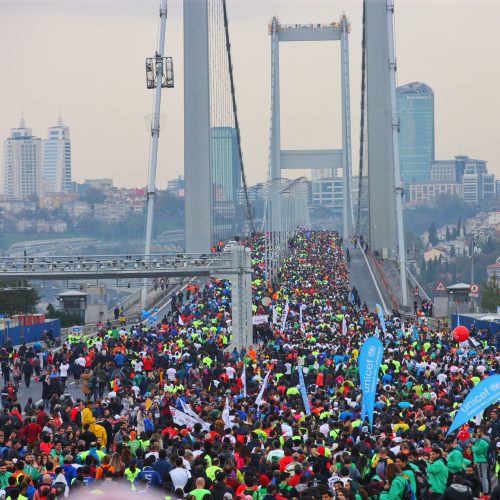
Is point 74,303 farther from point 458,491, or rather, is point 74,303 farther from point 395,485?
point 458,491

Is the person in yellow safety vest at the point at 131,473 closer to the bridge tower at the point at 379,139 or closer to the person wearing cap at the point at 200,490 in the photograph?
the person wearing cap at the point at 200,490

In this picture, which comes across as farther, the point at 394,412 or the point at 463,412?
the point at 394,412

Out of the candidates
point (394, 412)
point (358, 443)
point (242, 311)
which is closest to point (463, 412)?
point (358, 443)

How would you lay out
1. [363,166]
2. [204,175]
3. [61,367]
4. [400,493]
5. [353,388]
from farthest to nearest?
Answer: 1. [363,166]
2. [204,175]
3. [61,367]
4. [353,388]
5. [400,493]

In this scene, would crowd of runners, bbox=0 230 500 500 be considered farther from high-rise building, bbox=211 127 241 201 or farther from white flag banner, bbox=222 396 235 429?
high-rise building, bbox=211 127 241 201

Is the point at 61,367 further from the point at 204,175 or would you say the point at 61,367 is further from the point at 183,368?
the point at 204,175

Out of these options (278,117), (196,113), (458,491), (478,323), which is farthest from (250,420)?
(278,117)

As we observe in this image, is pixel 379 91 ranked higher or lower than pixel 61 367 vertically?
higher
